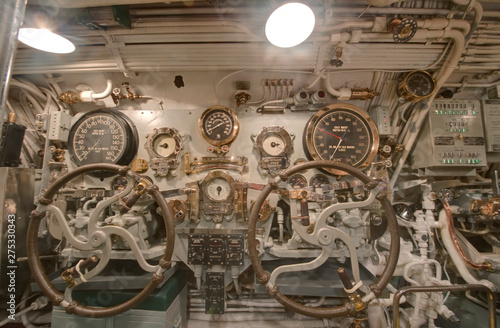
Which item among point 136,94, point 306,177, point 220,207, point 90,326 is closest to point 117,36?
point 136,94

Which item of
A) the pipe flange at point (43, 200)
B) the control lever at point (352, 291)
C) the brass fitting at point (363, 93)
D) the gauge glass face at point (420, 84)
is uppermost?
the gauge glass face at point (420, 84)

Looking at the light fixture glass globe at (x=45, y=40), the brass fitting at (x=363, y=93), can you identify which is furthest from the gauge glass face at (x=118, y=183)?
the brass fitting at (x=363, y=93)

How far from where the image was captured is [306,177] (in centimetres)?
207

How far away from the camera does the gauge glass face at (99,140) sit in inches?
83.0

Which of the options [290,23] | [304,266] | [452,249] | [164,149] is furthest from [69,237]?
[452,249]

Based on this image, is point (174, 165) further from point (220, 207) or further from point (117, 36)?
point (117, 36)

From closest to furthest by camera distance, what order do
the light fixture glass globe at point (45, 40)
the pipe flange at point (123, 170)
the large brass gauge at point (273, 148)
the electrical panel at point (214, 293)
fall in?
the pipe flange at point (123, 170), the light fixture glass globe at point (45, 40), the electrical panel at point (214, 293), the large brass gauge at point (273, 148)

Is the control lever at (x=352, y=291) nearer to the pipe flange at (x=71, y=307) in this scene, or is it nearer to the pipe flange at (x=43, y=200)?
the pipe flange at (x=71, y=307)

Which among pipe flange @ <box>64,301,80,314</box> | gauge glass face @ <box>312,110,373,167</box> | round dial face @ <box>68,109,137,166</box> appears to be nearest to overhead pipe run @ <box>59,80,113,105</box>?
round dial face @ <box>68,109,137,166</box>

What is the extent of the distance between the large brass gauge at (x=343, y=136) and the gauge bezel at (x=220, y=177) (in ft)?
2.83

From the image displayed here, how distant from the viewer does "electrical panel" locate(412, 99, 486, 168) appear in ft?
6.67

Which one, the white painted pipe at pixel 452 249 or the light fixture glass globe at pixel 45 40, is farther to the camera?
the white painted pipe at pixel 452 249

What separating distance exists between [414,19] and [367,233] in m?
1.85

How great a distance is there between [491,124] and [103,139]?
4184mm
